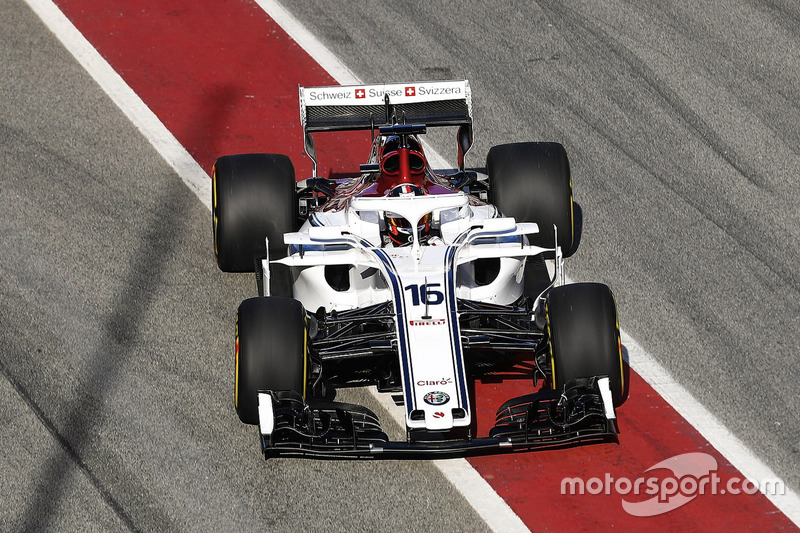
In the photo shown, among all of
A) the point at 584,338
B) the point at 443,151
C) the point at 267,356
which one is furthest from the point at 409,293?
the point at 443,151

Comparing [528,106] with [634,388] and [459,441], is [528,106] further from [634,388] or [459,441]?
[459,441]

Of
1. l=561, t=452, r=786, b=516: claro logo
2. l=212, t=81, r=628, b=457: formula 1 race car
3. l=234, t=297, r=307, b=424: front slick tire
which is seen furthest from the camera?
l=561, t=452, r=786, b=516: claro logo

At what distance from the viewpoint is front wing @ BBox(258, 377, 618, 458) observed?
27.8 ft

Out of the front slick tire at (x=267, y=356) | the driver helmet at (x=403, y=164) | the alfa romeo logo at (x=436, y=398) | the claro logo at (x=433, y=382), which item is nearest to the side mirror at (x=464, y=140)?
the driver helmet at (x=403, y=164)

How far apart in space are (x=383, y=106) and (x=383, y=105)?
0.04ft

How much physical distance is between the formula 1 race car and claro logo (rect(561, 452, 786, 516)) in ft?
2.20

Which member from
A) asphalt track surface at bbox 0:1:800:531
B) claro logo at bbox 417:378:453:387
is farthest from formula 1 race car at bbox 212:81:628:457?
asphalt track surface at bbox 0:1:800:531

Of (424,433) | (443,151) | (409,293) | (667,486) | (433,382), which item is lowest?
(443,151)

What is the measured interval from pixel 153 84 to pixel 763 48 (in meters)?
7.25

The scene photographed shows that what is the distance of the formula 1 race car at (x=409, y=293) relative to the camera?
28.5 ft

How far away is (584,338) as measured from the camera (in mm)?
Answer: 9047

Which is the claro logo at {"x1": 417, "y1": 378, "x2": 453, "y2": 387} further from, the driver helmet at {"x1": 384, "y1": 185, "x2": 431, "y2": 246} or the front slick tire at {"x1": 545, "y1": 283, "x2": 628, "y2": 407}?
the driver helmet at {"x1": 384, "y1": 185, "x2": 431, "y2": 246}

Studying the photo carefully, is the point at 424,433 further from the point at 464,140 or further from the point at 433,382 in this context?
the point at 464,140

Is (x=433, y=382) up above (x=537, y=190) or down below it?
above
